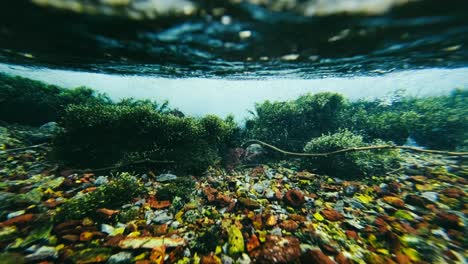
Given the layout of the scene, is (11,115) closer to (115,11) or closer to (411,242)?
(115,11)

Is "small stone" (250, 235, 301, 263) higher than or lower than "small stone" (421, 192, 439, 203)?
higher

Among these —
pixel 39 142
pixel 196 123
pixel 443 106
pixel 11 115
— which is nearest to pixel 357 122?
pixel 443 106

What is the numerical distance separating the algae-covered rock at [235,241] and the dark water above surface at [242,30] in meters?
4.53

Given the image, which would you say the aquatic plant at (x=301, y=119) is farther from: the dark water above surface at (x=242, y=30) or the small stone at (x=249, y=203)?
the small stone at (x=249, y=203)

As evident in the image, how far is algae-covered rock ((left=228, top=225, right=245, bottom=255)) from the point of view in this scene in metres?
3.46

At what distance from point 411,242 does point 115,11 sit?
7.98m

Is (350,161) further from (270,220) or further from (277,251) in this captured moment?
(277,251)

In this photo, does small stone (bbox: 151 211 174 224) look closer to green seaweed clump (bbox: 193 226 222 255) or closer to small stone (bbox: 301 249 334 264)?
green seaweed clump (bbox: 193 226 222 255)

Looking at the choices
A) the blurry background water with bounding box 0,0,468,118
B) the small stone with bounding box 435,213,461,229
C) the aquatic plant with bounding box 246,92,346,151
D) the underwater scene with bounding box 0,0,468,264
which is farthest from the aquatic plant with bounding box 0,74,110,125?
the small stone with bounding box 435,213,461,229

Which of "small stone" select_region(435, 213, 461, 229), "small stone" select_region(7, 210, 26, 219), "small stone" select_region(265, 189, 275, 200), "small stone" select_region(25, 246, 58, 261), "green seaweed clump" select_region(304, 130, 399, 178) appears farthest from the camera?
"green seaweed clump" select_region(304, 130, 399, 178)

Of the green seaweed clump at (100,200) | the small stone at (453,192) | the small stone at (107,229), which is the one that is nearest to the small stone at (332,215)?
the small stone at (453,192)

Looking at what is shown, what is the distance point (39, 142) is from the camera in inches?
335

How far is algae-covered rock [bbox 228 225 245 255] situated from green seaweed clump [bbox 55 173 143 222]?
10.2 ft

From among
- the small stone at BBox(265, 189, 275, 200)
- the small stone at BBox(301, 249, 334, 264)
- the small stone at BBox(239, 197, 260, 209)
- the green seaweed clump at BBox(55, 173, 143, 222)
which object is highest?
the green seaweed clump at BBox(55, 173, 143, 222)
